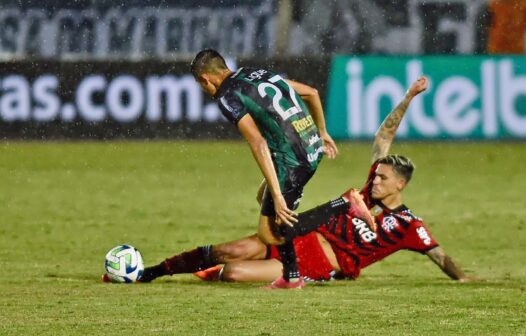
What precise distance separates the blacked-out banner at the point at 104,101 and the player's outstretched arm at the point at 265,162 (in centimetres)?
1109

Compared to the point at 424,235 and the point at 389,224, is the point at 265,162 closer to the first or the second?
the point at 389,224

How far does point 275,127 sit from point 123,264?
1460mm

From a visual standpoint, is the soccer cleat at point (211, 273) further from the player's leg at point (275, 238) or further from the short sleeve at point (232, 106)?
the short sleeve at point (232, 106)

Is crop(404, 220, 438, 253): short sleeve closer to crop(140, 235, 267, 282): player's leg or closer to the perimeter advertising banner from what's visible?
crop(140, 235, 267, 282): player's leg

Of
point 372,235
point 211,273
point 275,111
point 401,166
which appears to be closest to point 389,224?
point 372,235

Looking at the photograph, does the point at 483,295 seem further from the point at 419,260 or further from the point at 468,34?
the point at 468,34

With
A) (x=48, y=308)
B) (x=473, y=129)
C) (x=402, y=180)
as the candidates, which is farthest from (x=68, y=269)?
(x=473, y=129)

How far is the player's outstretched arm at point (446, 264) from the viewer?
968cm

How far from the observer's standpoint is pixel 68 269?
34.2 ft

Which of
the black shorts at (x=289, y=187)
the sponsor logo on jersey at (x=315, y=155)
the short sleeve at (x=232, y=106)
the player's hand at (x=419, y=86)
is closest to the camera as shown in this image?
the short sleeve at (x=232, y=106)

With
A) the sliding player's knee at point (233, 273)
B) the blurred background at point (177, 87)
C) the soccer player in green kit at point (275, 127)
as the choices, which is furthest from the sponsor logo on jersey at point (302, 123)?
the blurred background at point (177, 87)

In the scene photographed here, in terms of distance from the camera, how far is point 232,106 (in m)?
9.09

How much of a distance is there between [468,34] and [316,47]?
103 inches

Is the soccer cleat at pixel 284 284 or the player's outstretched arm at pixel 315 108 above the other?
the player's outstretched arm at pixel 315 108
